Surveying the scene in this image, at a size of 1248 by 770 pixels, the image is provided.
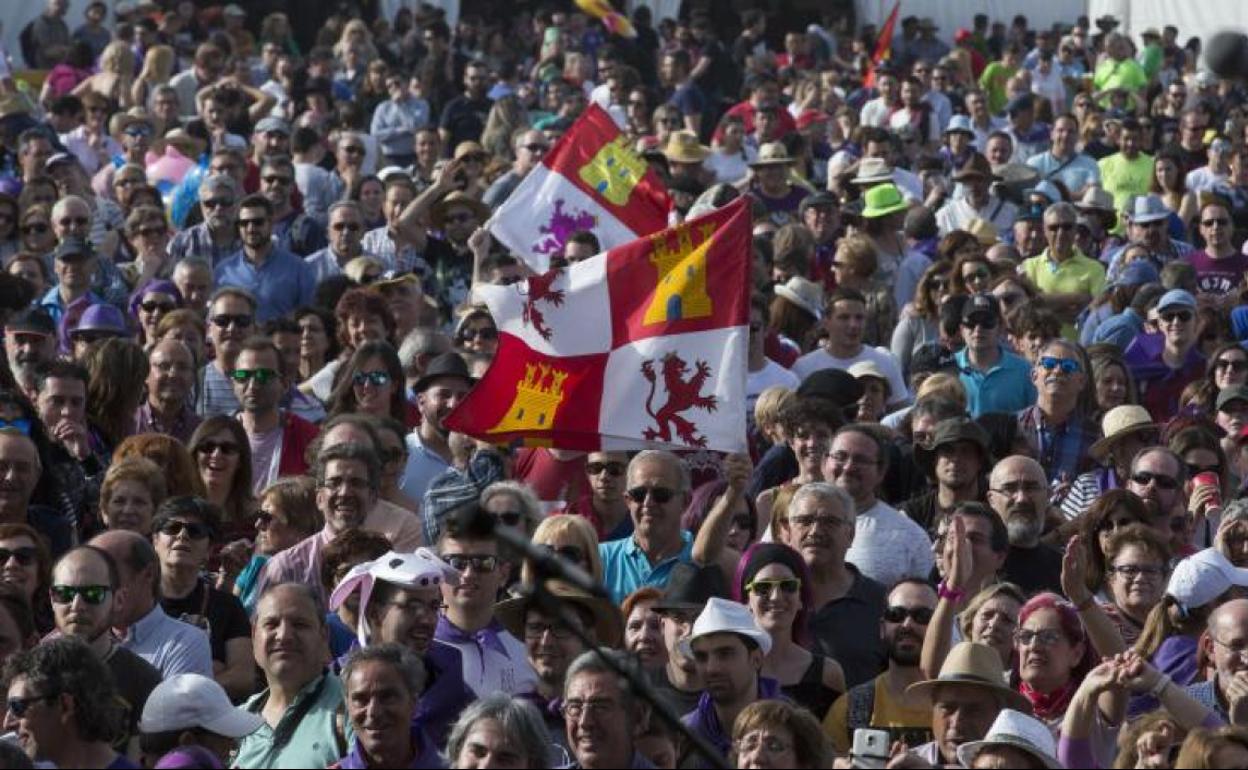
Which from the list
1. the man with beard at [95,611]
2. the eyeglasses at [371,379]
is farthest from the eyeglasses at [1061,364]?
the man with beard at [95,611]

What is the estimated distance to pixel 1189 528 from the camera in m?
11.7

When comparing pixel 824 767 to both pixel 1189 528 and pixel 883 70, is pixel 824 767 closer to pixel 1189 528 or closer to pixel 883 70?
pixel 1189 528

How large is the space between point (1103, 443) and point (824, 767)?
4.72 metres

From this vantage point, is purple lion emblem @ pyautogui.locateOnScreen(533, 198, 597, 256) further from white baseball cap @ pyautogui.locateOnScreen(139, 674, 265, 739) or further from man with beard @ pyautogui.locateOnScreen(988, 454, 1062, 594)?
white baseball cap @ pyautogui.locateOnScreen(139, 674, 265, 739)

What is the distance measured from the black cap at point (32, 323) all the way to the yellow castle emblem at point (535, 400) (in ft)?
9.68

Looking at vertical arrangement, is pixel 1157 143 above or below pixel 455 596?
below

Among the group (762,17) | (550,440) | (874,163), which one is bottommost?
(762,17)

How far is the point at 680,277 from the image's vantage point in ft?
37.3

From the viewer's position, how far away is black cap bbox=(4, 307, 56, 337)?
1330cm

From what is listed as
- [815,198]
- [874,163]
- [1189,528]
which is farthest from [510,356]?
[874,163]

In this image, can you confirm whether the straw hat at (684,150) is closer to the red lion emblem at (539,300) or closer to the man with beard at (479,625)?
the red lion emblem at (539,300)

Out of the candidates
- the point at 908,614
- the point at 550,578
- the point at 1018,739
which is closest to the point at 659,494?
the point at 908,614

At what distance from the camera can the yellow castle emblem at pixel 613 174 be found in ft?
50.3

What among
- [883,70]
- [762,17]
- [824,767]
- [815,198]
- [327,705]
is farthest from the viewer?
[762,17]
